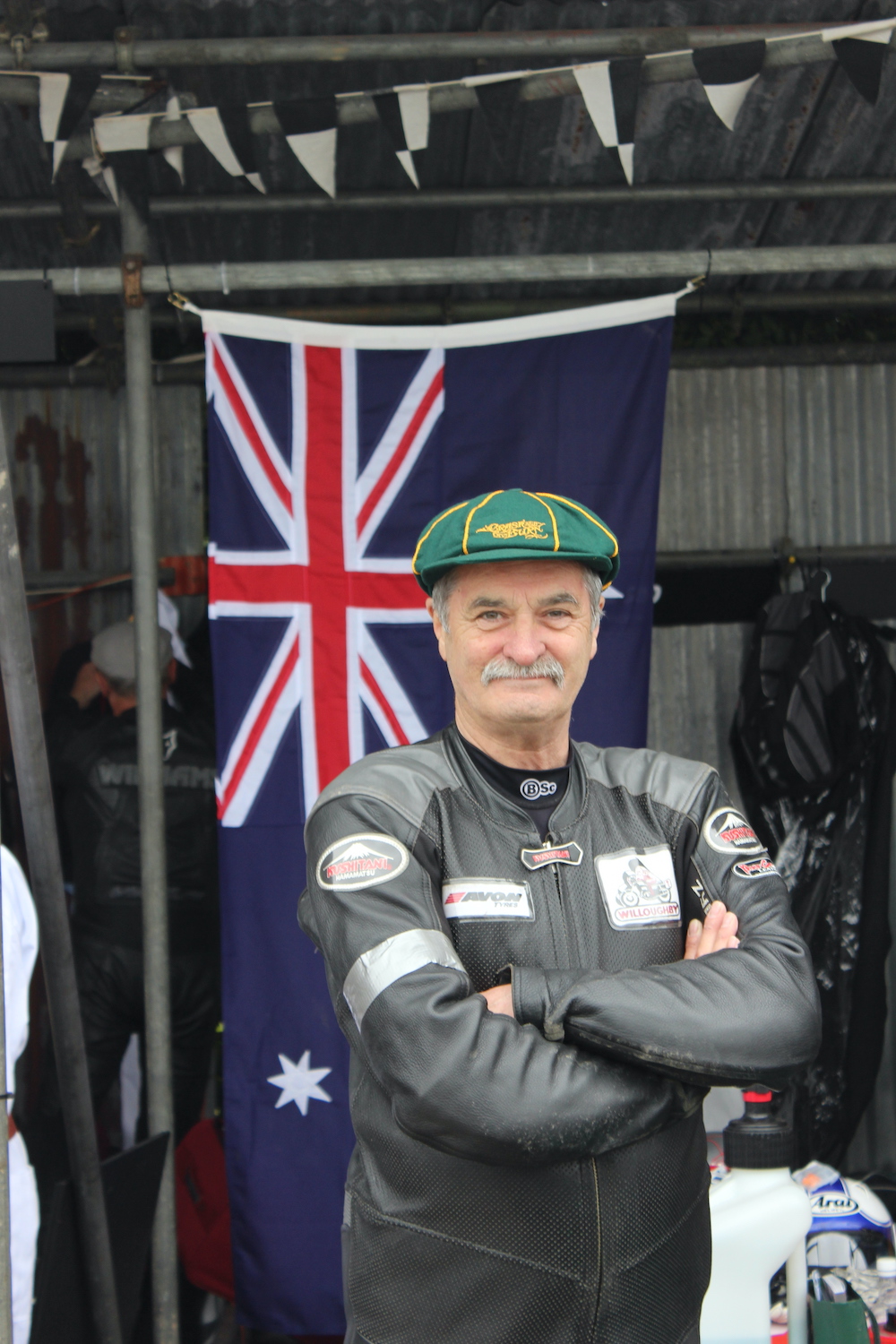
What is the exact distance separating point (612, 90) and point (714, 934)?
2.12 m

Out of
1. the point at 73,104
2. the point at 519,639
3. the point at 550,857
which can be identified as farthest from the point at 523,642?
the point at 73,104

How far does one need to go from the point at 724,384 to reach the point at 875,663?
1295mm

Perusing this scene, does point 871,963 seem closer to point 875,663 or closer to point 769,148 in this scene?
point 875,663

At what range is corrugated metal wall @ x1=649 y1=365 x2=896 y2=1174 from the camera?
473 cm

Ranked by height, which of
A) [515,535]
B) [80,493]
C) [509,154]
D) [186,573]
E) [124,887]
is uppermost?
[509,154]

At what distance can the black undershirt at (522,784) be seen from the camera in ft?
6.50

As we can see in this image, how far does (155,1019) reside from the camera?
3223 mm

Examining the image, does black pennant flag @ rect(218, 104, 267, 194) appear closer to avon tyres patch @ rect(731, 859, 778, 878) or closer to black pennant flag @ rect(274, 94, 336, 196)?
black pennant flag @ rect(274, 94, 336, 196)

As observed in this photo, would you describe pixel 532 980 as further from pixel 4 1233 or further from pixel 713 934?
pixel 4 1233

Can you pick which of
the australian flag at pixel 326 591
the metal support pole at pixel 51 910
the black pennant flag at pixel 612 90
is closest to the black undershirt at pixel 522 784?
the metal support pole at pixel 51 910

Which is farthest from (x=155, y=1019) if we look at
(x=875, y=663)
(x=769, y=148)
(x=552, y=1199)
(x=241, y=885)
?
(x=769, y=148)

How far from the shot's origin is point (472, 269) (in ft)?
10.4

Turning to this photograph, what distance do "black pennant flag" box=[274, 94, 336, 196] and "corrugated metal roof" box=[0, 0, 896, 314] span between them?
0.30 metres

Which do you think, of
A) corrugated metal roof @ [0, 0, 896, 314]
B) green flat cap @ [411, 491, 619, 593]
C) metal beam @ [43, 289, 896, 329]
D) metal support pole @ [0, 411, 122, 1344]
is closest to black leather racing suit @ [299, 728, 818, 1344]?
green flat cap @ [411, 491, 619, 593]
